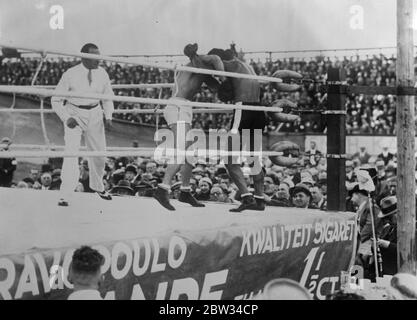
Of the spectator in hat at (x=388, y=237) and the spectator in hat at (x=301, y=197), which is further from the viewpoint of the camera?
the spectator in hat at (x=388, y=237)

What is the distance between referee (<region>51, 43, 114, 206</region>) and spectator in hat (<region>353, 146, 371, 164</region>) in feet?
37.9

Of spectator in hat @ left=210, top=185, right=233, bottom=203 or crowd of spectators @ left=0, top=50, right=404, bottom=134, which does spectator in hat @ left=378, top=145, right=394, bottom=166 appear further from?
spectator in hat @ left=210, top=185, right=233, bottom=203

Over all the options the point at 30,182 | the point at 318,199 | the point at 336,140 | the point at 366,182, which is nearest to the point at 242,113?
the point at 336,140

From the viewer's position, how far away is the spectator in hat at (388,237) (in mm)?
Result: 6055

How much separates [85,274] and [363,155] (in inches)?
531

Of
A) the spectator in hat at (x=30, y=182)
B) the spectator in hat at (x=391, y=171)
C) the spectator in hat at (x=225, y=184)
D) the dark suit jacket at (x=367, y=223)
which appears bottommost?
the dark suit jacket at (x=367, y=223)

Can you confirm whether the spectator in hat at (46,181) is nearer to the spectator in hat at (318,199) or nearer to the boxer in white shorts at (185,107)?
the spectator in hat at (318,199)

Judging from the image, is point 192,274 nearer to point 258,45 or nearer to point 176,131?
point 176,131

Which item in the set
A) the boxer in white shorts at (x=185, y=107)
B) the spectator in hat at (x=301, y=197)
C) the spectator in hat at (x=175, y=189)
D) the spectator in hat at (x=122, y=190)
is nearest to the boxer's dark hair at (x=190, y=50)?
the boxer in white shorts at (x=185, y=107)

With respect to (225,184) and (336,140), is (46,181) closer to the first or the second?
(225,184)

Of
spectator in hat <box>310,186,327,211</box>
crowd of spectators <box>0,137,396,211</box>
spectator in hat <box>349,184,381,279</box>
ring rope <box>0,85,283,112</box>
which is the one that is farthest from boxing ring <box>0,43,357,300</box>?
spectator in hat <box>349,184,381,279</box>

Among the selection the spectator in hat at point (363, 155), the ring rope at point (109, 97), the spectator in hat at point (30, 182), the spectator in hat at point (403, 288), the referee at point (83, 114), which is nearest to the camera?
the ring rope at point (109, 97)

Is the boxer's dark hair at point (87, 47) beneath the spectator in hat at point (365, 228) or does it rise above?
above

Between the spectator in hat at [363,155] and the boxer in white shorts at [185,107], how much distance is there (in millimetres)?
11290
